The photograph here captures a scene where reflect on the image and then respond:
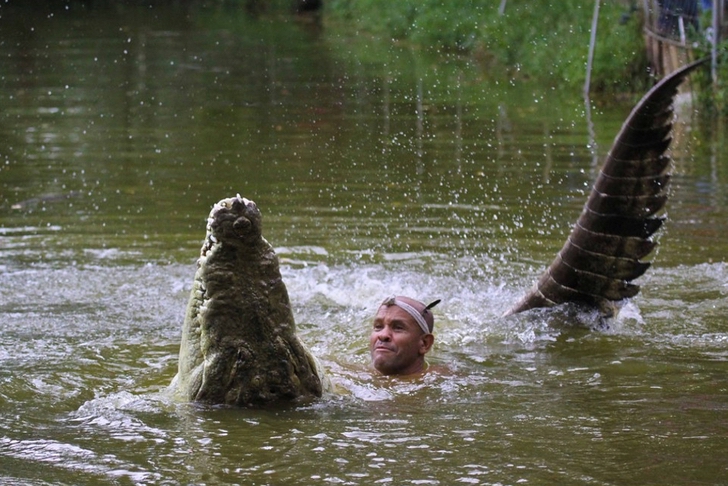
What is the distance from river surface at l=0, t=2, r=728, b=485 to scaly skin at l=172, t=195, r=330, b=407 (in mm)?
144

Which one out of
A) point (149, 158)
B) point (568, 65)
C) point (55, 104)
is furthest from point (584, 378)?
point (568, 65)

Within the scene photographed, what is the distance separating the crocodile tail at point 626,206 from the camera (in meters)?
7.25

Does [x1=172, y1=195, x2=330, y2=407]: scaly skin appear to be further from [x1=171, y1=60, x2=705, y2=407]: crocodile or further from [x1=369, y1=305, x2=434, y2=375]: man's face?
[x1=369, y1=305, x2=434, y2=375]: man's face

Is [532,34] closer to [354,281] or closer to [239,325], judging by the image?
[354,281]

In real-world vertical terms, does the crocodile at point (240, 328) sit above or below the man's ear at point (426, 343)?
above

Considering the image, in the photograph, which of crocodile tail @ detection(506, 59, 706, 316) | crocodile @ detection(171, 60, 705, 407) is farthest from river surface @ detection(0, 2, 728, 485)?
crocodile tail @ detection(506, 59, 706, 316)

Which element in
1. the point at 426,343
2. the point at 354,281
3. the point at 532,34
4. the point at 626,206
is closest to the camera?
the point at 426,343

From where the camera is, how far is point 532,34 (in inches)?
1064

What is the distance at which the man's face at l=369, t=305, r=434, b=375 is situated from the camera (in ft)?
22.7

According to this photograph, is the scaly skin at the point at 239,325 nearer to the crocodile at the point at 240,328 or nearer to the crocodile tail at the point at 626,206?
the crocodile at the point at 240,328

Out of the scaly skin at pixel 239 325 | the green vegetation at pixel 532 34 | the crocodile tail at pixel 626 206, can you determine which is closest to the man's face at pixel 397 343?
the crocodile tail at pixel 626 206

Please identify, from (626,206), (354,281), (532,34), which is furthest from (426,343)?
(532,34)

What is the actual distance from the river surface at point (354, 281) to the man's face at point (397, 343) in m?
0.15

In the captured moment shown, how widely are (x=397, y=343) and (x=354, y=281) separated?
2493 millimetres
